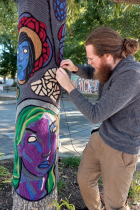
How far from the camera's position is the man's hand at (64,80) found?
64.8 inches

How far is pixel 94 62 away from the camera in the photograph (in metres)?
1.72

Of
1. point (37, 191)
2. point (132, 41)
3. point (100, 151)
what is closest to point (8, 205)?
point (37, 191)

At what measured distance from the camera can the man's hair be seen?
1609 millimetres

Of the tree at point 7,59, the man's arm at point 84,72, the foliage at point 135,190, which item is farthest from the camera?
A: the tree at point 7,59

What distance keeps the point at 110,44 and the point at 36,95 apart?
754mm

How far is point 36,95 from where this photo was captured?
173 centimetres

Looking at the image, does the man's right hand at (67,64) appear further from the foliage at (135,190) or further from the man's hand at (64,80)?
the foliage at (135,190)

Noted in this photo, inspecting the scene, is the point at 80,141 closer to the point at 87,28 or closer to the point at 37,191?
the point at 37,191

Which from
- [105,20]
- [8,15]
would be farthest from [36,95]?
[105,20]

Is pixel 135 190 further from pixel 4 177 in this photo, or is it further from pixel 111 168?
pixel 4 177

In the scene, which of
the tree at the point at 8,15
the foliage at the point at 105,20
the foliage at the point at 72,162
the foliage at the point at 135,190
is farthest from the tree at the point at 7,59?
the foliage at the point at 135,190

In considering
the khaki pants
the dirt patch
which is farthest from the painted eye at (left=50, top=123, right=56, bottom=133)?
the dirt patch

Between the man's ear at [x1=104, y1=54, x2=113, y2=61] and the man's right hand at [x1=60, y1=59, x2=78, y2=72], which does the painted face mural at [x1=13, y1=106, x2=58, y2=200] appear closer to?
the man's right hand at [x1=60, y1=59, x2=78, y2=72]

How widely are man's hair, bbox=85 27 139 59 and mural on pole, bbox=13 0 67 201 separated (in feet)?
1.28
